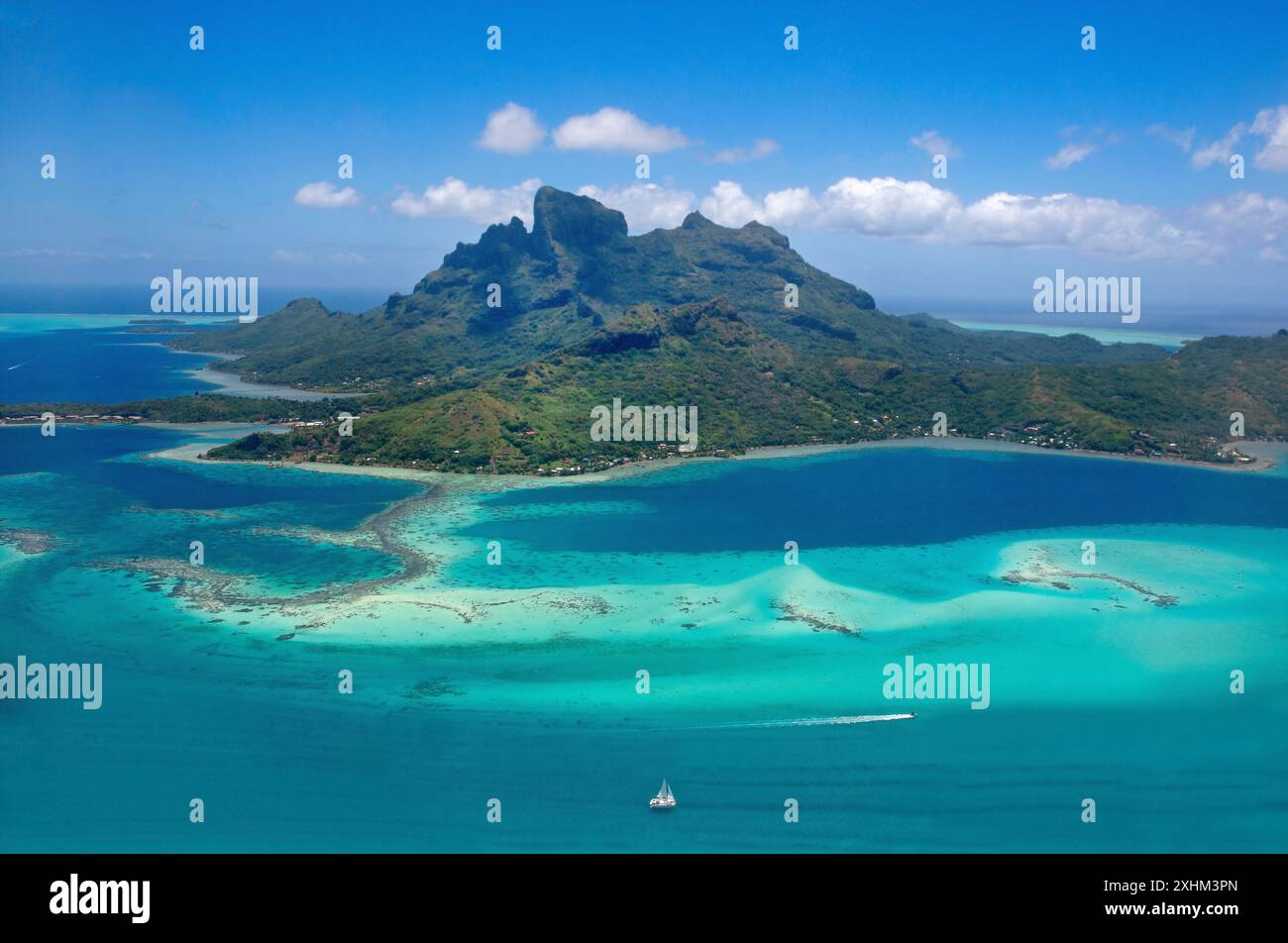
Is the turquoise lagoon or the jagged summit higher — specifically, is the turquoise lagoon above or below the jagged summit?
below

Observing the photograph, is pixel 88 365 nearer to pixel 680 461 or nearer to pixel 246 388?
pixel 246 388

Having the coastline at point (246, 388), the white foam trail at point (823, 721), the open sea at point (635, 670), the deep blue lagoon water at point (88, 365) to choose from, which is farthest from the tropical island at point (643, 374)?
the white foam trail at point (823, 721)

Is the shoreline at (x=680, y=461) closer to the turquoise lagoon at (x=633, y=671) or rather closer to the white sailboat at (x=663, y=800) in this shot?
the turquoise lagoon at (x=633, y=671)

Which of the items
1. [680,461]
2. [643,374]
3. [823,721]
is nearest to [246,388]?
[643,374]

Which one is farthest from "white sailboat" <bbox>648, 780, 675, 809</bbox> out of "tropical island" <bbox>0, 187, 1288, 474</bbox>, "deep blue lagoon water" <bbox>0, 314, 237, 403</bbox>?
"deep blue lagoon water" <bbox>0, 314, 237, 403</bbox>

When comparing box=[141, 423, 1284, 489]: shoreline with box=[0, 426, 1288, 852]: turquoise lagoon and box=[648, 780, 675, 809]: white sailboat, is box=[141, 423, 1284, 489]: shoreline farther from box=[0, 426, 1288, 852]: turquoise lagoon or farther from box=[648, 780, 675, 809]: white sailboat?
box=[648, 780, 675, 809]: white sailboat

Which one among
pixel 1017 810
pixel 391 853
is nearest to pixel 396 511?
pixel 391 853
